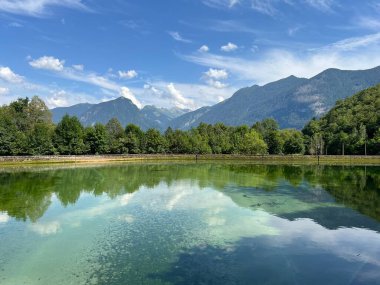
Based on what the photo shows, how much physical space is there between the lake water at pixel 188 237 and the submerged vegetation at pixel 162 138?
69.1m

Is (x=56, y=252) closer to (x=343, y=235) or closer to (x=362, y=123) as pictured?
(x=343, y=235)

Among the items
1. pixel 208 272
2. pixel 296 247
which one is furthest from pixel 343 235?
pixel 208 272

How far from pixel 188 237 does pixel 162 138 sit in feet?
374

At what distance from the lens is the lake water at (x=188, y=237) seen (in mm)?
17875

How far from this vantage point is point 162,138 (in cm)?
13762

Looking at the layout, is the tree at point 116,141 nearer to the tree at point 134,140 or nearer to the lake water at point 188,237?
the tree at point 134,140

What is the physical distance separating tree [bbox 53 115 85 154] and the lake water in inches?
2828

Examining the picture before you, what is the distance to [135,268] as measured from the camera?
1838 centimetres

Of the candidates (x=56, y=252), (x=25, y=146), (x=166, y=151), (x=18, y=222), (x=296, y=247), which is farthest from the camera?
(x=166, y=151)

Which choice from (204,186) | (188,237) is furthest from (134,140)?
(188,237)

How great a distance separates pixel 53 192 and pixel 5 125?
71.9 metres

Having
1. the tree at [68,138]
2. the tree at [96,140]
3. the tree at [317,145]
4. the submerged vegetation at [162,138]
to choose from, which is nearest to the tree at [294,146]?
the submerged vegetation at [162,138]

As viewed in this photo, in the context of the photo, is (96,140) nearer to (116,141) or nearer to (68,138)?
(116,141)

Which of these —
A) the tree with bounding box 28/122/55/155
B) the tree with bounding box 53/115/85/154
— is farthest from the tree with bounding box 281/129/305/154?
the tree with bounding box 28/122/55/155
